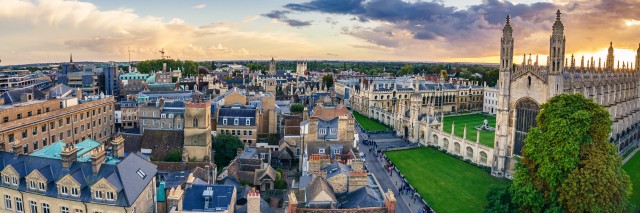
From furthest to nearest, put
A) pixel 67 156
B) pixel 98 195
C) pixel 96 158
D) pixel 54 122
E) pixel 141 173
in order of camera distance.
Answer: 1. pixel 54 122
2. pixel 141 173
3. pixel 67 156
4. pixel 96 158
5. pixel 98 195

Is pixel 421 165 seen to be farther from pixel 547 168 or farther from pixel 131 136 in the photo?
pixel 131 136

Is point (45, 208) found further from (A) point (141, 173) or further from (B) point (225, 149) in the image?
(B) point (225, 149)

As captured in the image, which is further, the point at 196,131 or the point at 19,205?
the point at 196,131

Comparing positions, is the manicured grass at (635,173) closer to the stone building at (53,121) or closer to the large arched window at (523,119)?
the large arched window at (523,119)

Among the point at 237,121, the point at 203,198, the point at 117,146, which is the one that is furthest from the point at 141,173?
the point at 237,121

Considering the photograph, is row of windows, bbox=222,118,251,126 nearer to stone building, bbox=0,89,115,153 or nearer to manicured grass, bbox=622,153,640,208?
stone building, bbox=0,89,115,153

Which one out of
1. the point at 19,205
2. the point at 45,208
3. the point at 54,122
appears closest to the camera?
the point at 45,208

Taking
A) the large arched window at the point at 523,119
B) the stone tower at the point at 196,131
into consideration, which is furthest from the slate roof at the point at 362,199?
the large arched window at the point at 523,119
